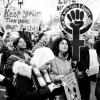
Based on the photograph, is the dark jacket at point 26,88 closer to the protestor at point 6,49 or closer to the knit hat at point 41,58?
the knit hat at point 41,58

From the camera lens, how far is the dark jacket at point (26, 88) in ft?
13.3

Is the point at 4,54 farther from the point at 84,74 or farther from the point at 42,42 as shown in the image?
the point at 84,74

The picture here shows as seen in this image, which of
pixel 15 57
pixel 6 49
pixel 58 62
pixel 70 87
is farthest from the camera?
pixel 6 49

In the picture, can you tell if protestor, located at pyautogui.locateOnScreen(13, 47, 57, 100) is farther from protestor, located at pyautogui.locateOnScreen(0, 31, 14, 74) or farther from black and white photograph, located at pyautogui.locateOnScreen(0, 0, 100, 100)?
protestor, located at pyautogui.locateOnScreen(0, 31, 14, 74)

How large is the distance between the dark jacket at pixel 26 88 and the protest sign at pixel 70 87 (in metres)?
0.58

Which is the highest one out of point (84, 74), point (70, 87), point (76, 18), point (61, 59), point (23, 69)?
point (76, 18)

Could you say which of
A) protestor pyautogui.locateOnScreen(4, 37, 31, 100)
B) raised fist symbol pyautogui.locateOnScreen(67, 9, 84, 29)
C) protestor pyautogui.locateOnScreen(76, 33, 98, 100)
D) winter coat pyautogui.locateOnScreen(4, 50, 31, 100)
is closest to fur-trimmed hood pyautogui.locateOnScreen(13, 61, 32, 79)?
protestor pyautogui.locateOnScreen(4, 37, 31, 100)

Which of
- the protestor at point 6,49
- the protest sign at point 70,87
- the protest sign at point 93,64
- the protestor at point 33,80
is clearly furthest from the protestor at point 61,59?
the protestor at point 6,49

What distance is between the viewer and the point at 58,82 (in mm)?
4797

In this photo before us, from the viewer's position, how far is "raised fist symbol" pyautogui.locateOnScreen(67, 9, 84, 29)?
19.6 feet

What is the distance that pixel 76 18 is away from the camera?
6.04 m

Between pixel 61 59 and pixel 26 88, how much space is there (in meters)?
1.50

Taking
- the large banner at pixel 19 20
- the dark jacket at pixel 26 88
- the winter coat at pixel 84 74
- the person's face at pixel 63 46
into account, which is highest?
the large banner at pixel 19 20

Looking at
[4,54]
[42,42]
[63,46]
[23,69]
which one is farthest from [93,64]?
[23,69]
